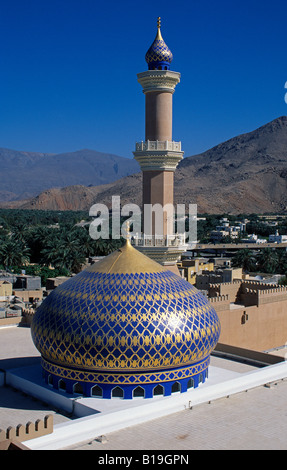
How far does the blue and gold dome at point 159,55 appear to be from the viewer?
19875mm

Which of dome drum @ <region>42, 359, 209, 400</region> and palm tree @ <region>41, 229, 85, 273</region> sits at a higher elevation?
palm tree @ <region>41, 229, 85, 273</region>

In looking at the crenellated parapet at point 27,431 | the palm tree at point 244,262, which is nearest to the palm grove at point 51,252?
the palm tree at point 244,262

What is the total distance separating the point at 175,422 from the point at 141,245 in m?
9.55

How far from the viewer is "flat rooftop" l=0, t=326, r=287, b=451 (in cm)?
983

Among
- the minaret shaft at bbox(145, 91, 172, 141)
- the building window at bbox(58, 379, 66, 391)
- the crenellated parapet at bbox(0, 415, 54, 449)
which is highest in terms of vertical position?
the minaret shaft at bbox(145, 91, 172, 141)

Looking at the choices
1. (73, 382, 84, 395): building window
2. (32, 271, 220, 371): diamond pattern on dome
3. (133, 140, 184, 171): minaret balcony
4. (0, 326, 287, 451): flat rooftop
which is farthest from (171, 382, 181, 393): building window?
(133, 140, 184, 171): minaret balcony

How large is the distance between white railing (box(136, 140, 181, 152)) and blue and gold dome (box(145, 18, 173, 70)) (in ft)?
7.52

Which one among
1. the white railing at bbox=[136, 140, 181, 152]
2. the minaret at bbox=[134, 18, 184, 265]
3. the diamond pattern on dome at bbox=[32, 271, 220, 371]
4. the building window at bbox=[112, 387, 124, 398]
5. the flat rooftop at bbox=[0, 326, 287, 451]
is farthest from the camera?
the white railing at bbox=[136, 140, 181, 152]

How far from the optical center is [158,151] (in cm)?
1970

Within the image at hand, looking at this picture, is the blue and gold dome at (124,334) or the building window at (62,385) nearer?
the blue and gold dome at (124,334)

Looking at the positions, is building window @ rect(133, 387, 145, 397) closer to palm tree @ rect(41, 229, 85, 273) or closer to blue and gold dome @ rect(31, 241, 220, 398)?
blue and gold dome @ rect(31, 241, 220, 398)

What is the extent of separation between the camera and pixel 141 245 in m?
19.9

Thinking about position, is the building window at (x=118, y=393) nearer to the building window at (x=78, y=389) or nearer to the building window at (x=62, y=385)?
the building window at (x=78, y=389)

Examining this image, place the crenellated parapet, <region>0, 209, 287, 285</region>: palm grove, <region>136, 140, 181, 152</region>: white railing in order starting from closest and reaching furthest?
the crenellated parapet, <region>136, 140, 181, 152</region>: white railing, <region>0, 209, 287, 285</region>: palm grove
